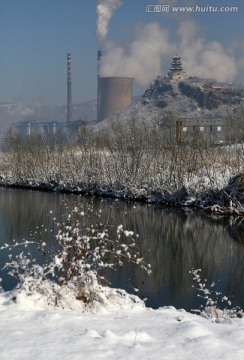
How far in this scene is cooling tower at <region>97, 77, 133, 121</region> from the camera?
166000 mm

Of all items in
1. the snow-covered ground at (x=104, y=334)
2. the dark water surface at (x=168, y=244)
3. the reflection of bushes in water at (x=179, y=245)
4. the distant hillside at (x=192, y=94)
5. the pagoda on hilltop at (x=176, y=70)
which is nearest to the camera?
the snow-covered ground at (x=104, y=334)

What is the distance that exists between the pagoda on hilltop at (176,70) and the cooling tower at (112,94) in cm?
1566

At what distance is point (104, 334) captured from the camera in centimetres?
504

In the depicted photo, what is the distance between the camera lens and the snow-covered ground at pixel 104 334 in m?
4.52

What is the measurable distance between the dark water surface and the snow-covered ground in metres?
3.49

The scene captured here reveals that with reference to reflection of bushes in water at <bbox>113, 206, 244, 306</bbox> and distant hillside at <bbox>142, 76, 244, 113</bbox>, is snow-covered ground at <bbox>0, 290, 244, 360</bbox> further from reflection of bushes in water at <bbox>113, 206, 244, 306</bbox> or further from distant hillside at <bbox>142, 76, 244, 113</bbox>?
distant hillside at <bbox>142, 76, 244, 113</bbox>

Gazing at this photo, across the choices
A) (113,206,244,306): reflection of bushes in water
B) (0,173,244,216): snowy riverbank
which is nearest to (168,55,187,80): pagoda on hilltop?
(0,173,244,216): snowy riverbank

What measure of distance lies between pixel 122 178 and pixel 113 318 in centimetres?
2332

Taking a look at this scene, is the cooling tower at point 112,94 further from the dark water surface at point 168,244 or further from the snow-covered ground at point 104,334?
the snow-covered ground at point 104,334

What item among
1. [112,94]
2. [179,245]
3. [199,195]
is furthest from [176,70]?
[179,245]

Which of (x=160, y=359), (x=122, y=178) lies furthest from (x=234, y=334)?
(x=122, y=178)

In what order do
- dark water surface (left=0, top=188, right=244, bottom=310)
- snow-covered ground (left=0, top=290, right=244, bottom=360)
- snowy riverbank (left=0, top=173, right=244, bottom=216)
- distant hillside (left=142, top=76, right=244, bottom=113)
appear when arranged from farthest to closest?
distant hillside (left=142, top=76, right=244, bottom=113)
snowy riverbank (left=0, top=173, right=244, bottom=216)
dark water surface (left=0, top=188, right=244, bottom=310)
snow-covered ground (left=0, top=290, right=244, bottom=360)

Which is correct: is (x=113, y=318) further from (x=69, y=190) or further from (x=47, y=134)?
(x=47, y=134)

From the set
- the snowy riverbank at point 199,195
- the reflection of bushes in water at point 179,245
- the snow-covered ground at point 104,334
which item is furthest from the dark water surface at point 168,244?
the snow-covered ground at point 104,334
